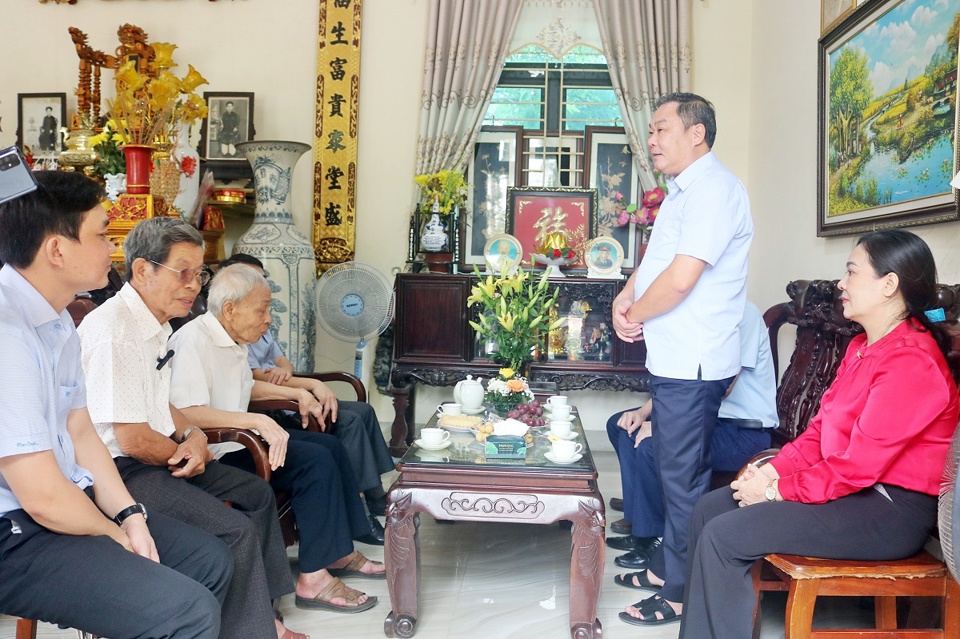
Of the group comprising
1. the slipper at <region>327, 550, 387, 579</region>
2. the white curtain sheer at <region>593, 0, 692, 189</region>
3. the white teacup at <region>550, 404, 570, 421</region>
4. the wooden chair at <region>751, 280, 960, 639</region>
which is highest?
the white curtain sheer at <region>593, 0, 692, 189</region>

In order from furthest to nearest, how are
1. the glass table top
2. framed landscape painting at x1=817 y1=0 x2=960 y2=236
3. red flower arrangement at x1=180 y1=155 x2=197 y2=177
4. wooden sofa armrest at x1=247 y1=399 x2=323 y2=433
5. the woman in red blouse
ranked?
red flower arrangement at x1=180 y1=155 x2=197 y2=177 < wooden sofa armrest at x1=247 y1=399 x2=323 y2=433 < framed landscape painting at x1=817 y1=0 x2=960 y2=236 < the glass table top < the woman in red blouse

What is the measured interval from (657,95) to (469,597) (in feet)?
10.5

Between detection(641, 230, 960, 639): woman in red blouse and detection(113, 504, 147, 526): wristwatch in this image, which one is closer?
detection(113, 504, 147, 526): wristwatch

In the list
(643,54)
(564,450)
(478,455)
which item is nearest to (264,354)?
(478,455)

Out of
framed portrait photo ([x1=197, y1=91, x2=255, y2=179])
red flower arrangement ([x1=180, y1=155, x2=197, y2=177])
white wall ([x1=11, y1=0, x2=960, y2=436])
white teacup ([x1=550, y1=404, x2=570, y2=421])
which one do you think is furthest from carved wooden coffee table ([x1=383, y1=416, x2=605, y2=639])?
framed portrait photo ([x1=197, y1=91, x2=255, y2=179])

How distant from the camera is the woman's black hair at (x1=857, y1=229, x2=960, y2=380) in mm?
1829

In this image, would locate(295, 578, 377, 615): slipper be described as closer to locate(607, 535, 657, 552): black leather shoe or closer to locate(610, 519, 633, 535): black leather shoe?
locate(607, 535, 657, 552): black leather shoe

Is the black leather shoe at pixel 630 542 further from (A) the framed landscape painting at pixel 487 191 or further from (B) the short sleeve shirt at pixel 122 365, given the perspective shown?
(A) the framed landscape painting at pixel 487 191

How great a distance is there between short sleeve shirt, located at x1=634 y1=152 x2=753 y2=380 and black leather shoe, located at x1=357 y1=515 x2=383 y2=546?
48.4 inches

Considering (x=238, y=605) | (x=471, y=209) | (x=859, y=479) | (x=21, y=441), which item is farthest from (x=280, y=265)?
(x=859, y=479)

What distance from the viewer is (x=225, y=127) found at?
4.80 metres

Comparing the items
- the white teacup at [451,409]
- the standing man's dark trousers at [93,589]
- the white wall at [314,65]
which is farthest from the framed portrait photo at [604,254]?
the standing man's dark trousers at [93,589]

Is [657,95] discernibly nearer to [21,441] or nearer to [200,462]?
[200,462]

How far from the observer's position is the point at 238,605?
6.02ft
